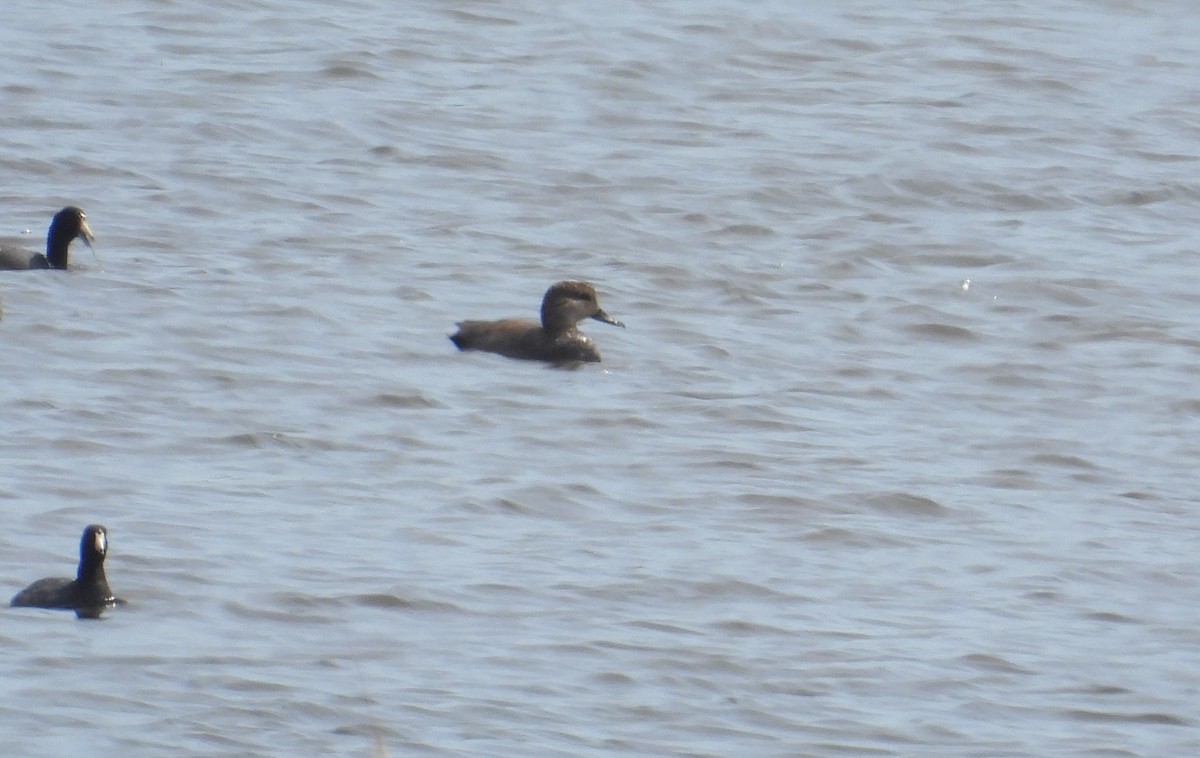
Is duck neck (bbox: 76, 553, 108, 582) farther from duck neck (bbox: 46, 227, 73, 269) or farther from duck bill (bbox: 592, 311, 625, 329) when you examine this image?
duck neck (bbox: 46, 227, 73, 269)

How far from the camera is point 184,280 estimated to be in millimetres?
15953

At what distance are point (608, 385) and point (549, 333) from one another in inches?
20.9

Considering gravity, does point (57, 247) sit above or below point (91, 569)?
below

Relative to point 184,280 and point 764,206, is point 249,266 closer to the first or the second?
point 184,280

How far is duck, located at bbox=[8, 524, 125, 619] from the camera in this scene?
9945mm

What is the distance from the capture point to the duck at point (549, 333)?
15.0m

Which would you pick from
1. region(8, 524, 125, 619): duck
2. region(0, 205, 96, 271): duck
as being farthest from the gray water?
region(0, 205, 96, 271): duck

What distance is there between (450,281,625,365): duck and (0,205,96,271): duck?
246 cm

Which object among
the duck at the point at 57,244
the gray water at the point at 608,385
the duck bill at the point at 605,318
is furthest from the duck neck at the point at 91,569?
the duck at the point at 57,244

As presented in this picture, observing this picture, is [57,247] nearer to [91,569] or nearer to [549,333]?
[549,333]

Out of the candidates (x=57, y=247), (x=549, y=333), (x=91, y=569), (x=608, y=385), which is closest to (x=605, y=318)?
(x=549, y=333)

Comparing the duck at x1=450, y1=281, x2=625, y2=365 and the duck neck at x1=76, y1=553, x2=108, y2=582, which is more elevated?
the duck neck at x1=76, y1=553, x2=108, y2=582

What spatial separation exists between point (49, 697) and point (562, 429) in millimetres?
4848

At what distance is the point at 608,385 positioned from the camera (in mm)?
14617
